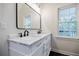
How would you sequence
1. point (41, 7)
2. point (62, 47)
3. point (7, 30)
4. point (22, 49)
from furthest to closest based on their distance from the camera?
point (62, 47) < point (41, 7) < point (7, 30) < point (22, 49)

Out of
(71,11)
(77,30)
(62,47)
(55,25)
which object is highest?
(71,11)

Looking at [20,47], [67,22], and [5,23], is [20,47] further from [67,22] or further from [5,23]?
[67,22]

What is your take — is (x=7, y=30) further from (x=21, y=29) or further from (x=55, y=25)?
(x=55, y=25)

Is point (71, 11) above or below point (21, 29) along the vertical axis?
above

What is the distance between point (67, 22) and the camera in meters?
2.33

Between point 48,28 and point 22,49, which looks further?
point 48,28

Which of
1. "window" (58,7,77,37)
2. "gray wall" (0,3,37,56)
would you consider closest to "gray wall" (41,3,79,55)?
"window" (58,7,77,37)

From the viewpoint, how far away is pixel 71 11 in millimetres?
2369

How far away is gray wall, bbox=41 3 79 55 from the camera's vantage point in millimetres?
2295

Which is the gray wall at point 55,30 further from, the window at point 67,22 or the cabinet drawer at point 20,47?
the cabinet drawer at point 20,47

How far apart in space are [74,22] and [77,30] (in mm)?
255

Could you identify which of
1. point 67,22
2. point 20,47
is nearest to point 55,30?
point 67,22

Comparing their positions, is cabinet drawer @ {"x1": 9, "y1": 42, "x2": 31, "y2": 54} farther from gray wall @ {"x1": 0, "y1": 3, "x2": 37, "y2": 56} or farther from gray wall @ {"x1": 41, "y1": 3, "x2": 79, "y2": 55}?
gray wall @ {"x1": 41, "y1": 3, "x2": 79, "y2": 55}

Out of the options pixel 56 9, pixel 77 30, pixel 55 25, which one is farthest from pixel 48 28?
pixel 77 30
